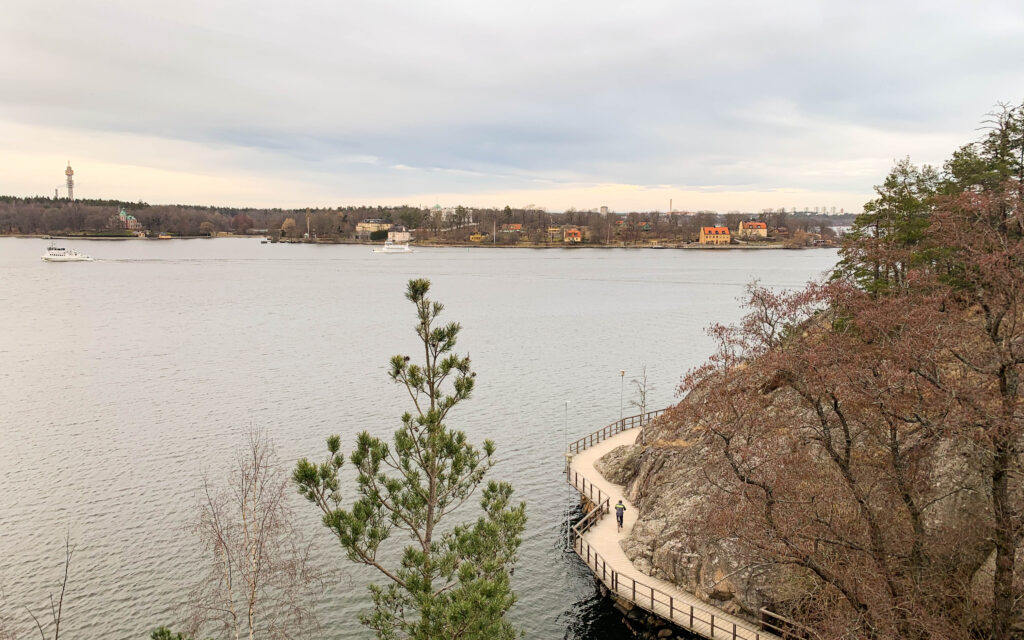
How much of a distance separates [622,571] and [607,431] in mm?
18110

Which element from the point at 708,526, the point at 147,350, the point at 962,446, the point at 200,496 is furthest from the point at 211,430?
the point at 962,446

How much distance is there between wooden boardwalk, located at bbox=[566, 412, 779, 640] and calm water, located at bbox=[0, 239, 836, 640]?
147 cm

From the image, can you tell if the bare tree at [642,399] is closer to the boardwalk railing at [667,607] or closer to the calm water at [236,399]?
the calm water at [236,399]

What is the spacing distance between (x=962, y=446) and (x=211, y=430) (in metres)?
42.8

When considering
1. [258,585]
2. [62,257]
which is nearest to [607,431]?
[258,585]

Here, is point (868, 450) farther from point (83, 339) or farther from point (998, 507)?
point (83, 339)

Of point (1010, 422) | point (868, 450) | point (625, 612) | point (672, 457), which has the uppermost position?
point (1010, 422)

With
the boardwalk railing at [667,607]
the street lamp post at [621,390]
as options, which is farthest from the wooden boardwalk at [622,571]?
the street lamp post at [621,390]

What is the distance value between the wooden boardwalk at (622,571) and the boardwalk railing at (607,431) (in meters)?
1.52

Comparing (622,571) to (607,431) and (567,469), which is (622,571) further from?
(607,431)

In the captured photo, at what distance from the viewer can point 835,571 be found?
1691 cm

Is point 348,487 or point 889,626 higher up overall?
point 889,626

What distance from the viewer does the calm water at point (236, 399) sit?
89.9 feet

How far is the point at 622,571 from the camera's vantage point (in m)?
26.8
